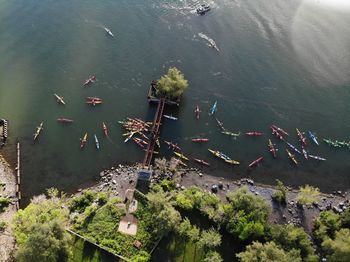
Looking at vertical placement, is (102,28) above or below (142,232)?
above

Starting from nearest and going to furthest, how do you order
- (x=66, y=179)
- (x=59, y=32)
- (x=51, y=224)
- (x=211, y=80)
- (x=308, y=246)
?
(x=51, y=224) → (x=308, y=246) → (x=66, y=179) → (x=211, y=80) → (x=59, y=32)

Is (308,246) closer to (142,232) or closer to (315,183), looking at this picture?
(315,183)

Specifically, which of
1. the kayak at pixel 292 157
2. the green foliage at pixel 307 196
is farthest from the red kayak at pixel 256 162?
the green foliage at pixel 307 196

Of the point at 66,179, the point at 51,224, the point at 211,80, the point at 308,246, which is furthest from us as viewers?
the point at 211,80

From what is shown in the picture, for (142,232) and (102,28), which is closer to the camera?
(142,232)

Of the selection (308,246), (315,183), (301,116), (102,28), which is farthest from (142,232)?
(102,28)

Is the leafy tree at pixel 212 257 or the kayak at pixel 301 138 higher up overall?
the kayak at pixel 301 138

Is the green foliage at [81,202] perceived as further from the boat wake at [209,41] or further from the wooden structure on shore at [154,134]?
the boat wake at [209,41]
